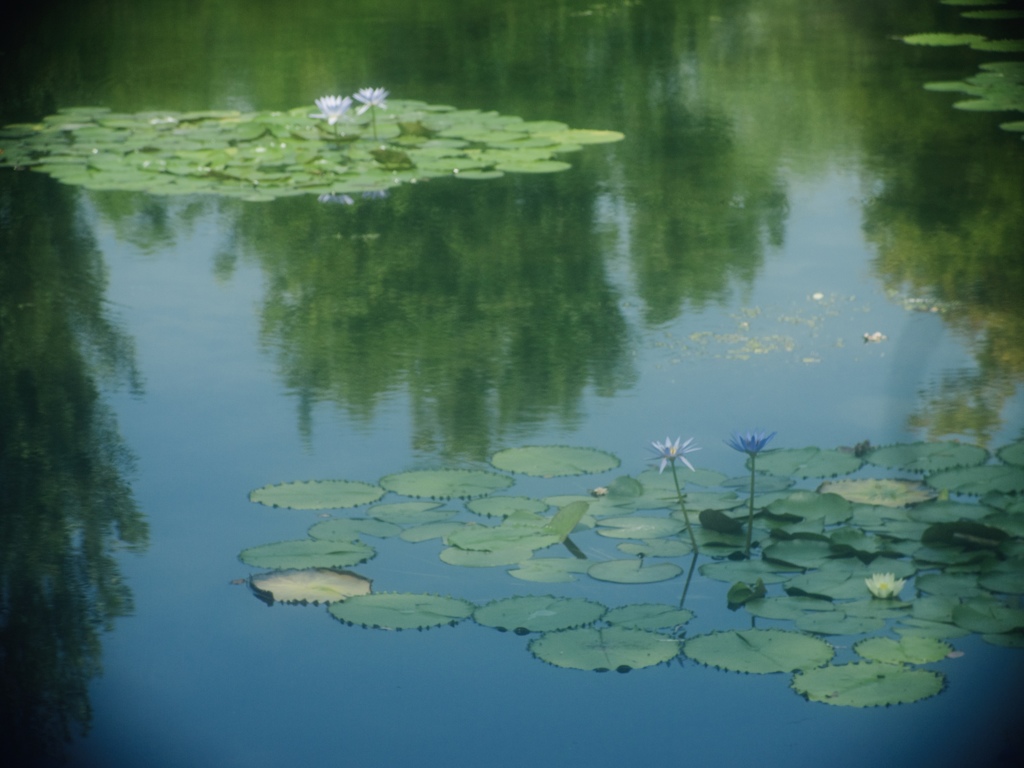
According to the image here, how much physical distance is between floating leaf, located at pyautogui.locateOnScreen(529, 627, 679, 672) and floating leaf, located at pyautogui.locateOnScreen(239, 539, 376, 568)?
1.40ft

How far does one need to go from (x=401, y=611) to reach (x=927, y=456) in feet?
3.71

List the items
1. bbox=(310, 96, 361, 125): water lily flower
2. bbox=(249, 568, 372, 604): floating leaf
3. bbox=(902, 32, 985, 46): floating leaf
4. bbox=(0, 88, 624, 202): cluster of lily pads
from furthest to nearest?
bbox=(902, 32, 985, 46): floating leaf
bbox=(310, 96, 361, 125): water lily flower
bbox=(0, 88, 624, 202): cluster of lily pads
bbox=(249, 568, 372, 604): floating leaf

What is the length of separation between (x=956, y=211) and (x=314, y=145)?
260 cm

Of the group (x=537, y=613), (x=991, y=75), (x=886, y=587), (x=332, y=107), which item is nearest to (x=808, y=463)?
(x=886, y=587)

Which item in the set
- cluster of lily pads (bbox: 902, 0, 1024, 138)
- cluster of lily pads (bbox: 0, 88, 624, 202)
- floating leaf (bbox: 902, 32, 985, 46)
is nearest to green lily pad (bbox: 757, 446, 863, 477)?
cluster of lily pads (bbox: 0, 88, 624, 202)

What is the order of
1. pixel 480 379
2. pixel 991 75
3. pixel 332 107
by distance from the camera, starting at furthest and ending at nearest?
pixel 991 75, pixel 332 107, pixel 480 379

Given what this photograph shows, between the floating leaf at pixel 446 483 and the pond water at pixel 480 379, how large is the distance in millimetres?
43

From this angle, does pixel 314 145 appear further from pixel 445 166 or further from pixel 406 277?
pixel 406 277

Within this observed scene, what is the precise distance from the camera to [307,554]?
2.37 metres

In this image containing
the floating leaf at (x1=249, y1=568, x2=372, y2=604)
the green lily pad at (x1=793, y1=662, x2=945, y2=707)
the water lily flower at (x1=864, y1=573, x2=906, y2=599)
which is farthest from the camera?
the floating leaf at (x1=249, y1=568, x2=372, y2=604)

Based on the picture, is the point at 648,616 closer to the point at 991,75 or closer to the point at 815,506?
the point at 815,506

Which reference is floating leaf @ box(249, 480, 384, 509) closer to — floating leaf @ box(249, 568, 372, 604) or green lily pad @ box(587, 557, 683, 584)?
floating leaf @ box(249, 568, 372, 604)

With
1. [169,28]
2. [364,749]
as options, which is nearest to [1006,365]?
[364,749]

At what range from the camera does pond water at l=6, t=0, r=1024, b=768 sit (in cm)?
195
